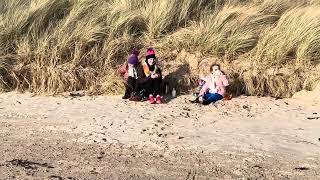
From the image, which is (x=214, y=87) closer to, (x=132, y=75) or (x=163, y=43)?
(x=132, y=75)

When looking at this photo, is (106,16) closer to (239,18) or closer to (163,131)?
(239,18)

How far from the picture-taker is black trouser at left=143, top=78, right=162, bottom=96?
907 cm

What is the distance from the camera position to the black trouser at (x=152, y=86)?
907cm

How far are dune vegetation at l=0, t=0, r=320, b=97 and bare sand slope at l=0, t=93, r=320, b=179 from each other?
0.54 m

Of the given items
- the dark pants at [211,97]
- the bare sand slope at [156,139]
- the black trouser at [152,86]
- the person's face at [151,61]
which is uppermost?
the person's face at [151,61]

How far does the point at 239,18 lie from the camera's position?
10312 millimetres

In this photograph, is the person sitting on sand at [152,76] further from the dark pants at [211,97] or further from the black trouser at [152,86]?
the dark pants at [211,97]

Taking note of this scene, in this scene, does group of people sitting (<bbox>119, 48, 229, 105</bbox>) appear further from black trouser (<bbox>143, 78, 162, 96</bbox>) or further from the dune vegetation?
the dune vegetation

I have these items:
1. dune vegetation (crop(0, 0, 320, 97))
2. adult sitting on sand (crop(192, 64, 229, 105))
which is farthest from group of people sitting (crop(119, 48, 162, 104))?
adult sitting on sand (crop(192, 64, 229, 105))

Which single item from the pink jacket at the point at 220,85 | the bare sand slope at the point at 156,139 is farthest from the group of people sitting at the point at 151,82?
the bare sand slope at the point at 156,139

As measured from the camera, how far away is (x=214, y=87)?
8914mm

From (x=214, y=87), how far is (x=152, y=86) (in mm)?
1019

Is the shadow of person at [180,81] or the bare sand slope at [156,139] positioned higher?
the shadow of person at [180,81]

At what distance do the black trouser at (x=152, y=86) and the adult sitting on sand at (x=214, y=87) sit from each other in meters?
0.68
